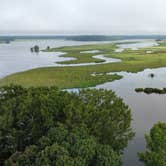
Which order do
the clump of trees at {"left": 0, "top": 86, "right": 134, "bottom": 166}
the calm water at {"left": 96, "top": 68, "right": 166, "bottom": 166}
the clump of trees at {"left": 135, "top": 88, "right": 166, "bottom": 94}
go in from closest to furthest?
the clump of trees at {"left": 0, "top": 86, "right": 134, "bottom": 166} → the calm water at {"left": 96, "top": 68, "right": 166, "bottom": 166} → the clump of trees at {"left": 135, "top": 88, "right": 166, "bottom": 94}

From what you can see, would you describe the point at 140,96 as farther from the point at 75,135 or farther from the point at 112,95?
the point at 75,135

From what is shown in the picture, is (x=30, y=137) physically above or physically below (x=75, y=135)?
below

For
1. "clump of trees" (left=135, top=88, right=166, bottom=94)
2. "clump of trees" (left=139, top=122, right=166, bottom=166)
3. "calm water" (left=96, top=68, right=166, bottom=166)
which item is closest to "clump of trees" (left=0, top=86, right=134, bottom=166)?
"clump of trees" (left=139, top=122, right=166, bottom=166)

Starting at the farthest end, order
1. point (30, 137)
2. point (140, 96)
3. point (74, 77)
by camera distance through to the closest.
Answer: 1. point (74, 77)
2. point (140, 96)
3. point (30, 137)

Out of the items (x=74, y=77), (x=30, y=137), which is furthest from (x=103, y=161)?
(x=74, y=77)

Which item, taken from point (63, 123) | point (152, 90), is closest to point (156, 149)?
point (63, 123)

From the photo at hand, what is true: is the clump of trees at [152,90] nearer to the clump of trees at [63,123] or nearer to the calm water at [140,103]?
the calm water at [140,103]

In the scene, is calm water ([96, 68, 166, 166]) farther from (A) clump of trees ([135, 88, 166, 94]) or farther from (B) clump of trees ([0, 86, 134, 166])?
(B) clump of trees ([0, 86, 134, 166])
